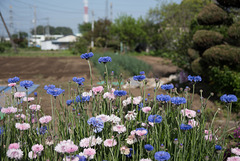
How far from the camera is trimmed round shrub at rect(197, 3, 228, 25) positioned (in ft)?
19.3

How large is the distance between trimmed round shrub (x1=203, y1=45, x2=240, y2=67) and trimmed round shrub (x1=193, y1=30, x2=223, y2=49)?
53cm

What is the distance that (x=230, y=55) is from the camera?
194 inches

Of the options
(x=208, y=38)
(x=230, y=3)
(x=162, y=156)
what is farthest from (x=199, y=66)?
(x=162, y=156)

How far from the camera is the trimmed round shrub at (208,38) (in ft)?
18.6

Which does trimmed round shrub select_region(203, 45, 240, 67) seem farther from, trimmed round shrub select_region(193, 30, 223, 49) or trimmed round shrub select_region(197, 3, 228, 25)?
trimmed round shrub select_region(197, 3, 228, 25)

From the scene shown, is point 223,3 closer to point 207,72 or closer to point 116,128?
point 207,72

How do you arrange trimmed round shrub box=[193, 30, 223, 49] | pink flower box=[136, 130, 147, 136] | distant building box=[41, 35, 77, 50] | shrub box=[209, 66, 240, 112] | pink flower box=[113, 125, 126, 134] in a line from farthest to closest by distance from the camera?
distant building box=[41, 35, 77, 50], trimmed round shrub box=[193, 30, 223, 49], shrub box=[209, 66, 240, 112], pink flower box=[113, 125, 126, 134], pink flower box=[136, 130, 147, 136]

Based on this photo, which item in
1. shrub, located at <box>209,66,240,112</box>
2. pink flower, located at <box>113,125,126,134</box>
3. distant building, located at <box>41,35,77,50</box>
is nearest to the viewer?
pink flower, located at <box>113,125,126,134</box>

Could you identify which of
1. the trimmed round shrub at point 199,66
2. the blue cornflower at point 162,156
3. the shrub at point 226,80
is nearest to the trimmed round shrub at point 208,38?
the trimmed round shrub at point 199,66

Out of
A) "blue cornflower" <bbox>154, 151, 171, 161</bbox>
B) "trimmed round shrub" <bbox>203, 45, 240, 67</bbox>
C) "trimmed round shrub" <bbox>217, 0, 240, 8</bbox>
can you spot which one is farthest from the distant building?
"blue cornflower" <bbox>154, 151, 171, 161</bbox>

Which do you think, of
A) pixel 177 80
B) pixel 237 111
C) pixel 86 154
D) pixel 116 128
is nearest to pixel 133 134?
pixel 116 128

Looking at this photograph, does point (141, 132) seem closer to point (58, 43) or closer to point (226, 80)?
point (226, 80)

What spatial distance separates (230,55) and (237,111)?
129 cm

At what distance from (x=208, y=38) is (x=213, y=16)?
732 millimetres
